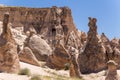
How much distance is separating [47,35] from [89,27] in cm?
3909

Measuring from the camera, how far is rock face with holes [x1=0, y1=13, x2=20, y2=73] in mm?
20562

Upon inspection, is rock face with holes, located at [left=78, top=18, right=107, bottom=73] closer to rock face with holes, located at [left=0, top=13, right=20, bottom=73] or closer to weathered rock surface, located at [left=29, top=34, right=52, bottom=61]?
weathered rock surface, located at [left=29, top=34, right=52, bottom=61]

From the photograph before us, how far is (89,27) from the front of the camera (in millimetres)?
31922

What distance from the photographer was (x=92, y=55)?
30516mm

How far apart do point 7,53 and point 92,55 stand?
11.1 m

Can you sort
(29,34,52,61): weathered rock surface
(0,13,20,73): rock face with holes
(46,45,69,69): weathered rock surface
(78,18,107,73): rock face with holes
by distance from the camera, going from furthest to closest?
(29,34,52,61): weathered rock surface < (46,45,69,69): weathered rock surface < (78,18,107,73): rock face with holes < (0,13,20,73): rock face with holes

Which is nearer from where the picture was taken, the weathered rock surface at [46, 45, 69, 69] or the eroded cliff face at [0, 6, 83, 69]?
the weathered rock surface at [46, 45, 69, 69]

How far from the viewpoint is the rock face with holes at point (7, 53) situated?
20562mm

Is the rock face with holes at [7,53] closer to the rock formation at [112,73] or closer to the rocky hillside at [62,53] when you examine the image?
the rocky hillside at [62,53]

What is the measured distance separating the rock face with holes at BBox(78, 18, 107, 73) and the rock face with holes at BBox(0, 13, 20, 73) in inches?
385

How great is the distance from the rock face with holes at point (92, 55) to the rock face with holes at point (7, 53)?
32.1 ft

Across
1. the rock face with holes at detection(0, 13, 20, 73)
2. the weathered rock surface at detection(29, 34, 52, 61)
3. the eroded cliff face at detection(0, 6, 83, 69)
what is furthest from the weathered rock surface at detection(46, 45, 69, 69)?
the eroded cliff face at detection(0, 6, 83, 69)

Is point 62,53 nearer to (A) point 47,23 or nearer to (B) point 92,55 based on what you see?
(B) point 92,55

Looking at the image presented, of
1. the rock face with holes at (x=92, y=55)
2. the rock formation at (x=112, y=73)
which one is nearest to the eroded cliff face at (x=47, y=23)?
the rock face with holes at (x=92, y=55)
